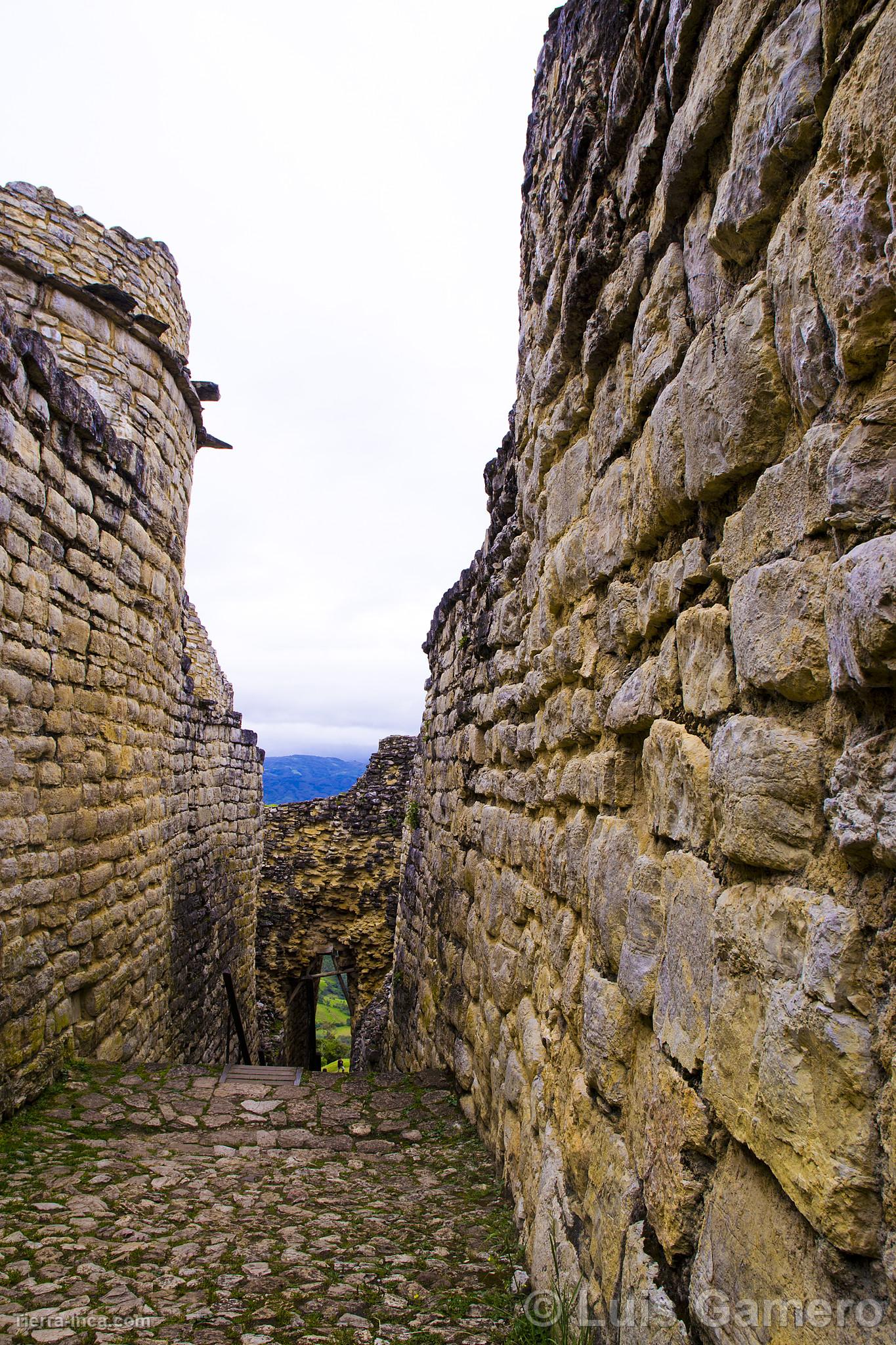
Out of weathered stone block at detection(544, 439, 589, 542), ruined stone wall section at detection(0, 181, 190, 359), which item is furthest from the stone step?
ruined stone wall section at detection(0, 181, 190, 359)

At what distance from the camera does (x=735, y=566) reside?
122 centimetres

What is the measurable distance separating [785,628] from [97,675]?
4245 millimetres

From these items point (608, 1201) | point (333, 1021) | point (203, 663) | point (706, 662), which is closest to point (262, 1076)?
point (608, 1201)

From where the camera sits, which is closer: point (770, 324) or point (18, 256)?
point (770, 324)

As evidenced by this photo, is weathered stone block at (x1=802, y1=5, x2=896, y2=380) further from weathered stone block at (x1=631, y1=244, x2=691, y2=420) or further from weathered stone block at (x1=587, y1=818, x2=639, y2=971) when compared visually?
weathered stone block at (x1=587, y1=818, x2=639, y2=971)

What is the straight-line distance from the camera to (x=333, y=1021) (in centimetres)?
2669

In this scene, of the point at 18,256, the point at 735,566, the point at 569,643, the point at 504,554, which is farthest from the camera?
the point at 18,256

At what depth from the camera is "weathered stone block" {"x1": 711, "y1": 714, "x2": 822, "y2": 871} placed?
0.98m

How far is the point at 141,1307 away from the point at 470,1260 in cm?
96

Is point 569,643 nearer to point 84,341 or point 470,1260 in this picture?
point 470,1260

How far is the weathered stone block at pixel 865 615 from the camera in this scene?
0.79 m

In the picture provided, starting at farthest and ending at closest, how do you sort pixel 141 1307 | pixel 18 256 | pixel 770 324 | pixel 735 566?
pixel 18 256, pixel 141 1307, pixel 735 566, pixel 770 324

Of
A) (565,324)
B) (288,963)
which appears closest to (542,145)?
(565,324)

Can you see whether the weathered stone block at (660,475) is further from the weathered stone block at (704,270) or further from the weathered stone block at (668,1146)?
the weathered stone block at (668,1146)
